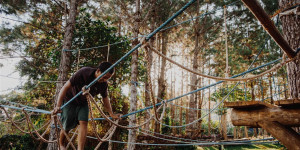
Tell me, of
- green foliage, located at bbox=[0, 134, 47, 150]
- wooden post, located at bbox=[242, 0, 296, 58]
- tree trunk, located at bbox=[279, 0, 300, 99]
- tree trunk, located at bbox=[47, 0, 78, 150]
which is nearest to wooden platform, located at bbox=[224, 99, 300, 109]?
wooden post, located at bbox=[242, 0, 296, 58]

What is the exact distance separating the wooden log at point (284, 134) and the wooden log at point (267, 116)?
44 millimetres

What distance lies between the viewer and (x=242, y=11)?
24.3ft

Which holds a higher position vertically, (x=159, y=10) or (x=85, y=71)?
(x=159, y=10)

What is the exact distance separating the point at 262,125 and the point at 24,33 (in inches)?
310

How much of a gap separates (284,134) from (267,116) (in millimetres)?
203

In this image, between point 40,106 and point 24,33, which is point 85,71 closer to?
point 40,106

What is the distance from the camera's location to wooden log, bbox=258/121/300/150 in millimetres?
1481

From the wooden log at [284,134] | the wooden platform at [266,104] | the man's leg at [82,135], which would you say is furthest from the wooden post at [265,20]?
the man's leg at [82,135]

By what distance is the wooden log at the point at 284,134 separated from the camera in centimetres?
148

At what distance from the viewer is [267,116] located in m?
1.71

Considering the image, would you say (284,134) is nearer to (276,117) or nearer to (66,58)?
(276,117)

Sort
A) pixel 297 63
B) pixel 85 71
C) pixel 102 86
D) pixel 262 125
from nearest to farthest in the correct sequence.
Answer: pixel 262 125 → pixel 85 71 → pixel 102 86 → pixel 297 63

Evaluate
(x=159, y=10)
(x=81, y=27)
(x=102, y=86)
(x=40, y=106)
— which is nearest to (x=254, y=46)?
(x=159, y=10)

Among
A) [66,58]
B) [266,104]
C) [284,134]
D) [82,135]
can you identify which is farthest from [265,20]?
[66,58]
